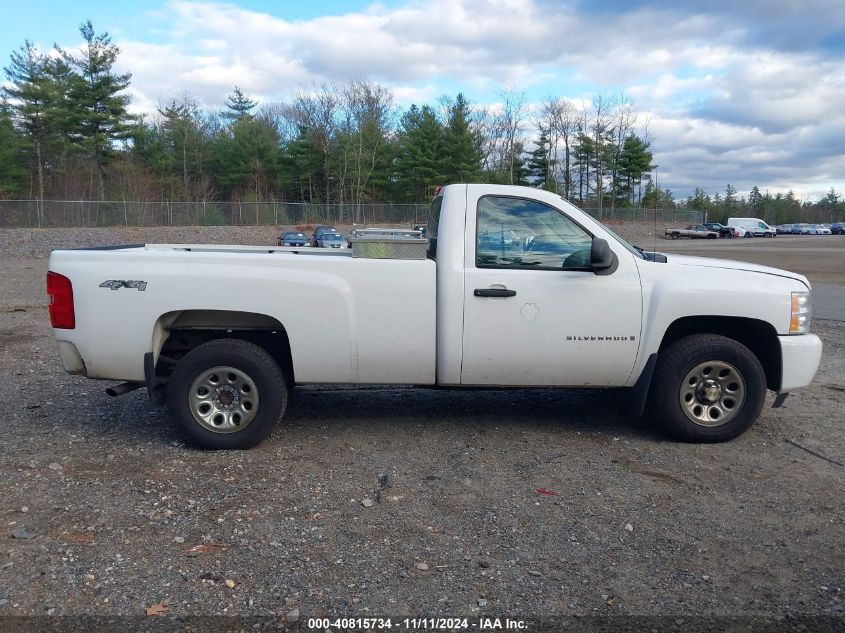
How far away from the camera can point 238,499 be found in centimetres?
452

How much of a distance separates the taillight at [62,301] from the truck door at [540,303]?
2.88 metres

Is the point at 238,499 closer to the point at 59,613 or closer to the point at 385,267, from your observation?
the point at 59,613

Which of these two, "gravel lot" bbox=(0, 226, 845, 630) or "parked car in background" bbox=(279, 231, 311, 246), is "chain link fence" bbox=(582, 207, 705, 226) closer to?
"parked car in background" bbox=(279, 231, 311, 246)

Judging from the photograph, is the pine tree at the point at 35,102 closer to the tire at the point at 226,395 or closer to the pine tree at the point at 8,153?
the pine tree at the point at 8,153

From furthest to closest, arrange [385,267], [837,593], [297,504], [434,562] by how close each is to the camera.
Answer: [385,267] → [297,504] → [434,562] → [837,593]

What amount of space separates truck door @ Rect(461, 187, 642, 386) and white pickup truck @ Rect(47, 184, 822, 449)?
10 millimetres

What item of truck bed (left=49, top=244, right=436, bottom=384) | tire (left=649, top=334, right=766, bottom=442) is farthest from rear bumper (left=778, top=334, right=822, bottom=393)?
truck bed (left=49, top=244, right=436, bottom=384)

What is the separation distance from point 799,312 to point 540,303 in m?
2.08

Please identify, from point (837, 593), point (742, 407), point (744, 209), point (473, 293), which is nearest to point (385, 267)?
point (473, 293)

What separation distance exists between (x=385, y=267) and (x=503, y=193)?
3.70 ft

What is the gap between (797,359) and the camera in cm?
563

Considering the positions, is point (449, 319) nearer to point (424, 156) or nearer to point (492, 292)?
point (492, 292)

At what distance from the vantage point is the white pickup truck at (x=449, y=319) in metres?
5.29

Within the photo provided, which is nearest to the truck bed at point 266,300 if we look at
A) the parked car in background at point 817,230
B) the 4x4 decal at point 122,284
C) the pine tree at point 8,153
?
the 4x4 decal at point 122,284
